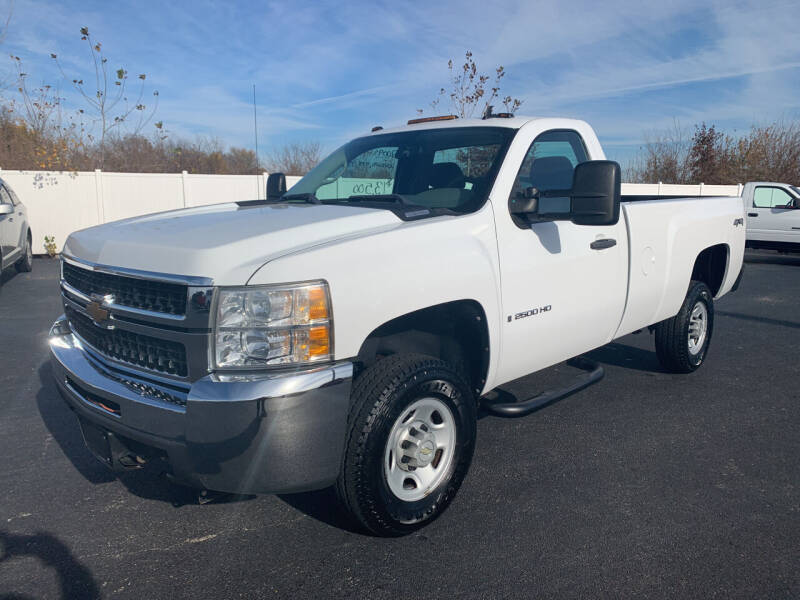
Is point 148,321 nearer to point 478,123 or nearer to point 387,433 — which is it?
point 387,433

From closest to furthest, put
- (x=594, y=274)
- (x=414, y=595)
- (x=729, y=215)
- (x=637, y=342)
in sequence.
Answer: (x=414, y=595)
(x=594, y=274)
(x=729, y=215)
(x=637, y=342)

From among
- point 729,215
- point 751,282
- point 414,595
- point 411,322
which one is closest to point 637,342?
point 729,215

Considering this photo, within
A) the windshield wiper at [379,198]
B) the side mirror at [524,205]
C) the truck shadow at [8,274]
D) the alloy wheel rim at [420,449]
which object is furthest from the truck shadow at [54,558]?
the truck shadow at [8,274]

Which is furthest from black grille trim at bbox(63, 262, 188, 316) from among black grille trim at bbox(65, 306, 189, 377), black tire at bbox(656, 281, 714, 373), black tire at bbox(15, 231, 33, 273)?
black tire at bbox(15, 231, 33, 273)

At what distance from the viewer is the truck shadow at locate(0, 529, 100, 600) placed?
2.45m

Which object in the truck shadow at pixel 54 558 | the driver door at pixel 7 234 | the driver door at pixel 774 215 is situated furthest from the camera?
the driver door at pixel 774 215

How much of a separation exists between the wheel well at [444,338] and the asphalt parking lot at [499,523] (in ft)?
2.31

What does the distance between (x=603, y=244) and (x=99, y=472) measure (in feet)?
10.8

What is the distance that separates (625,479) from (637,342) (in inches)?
137

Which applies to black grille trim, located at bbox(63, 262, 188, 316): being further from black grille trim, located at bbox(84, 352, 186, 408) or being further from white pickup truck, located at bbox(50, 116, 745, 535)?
black grille trim, located at bbox(84, 352, 186, 408)

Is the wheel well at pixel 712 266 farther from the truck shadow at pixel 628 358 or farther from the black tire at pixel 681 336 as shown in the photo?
the truck shadow at pixel 628 358

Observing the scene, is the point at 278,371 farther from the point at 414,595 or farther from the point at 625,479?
the point at 625,479

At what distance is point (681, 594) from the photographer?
2.41 metres

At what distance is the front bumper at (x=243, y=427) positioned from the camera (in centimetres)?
221
